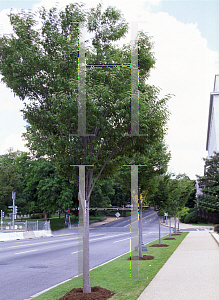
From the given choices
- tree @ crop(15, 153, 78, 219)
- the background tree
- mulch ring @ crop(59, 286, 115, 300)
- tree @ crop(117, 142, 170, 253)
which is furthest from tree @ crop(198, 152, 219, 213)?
mulch ring @ crop(59, 286, 115, 300)

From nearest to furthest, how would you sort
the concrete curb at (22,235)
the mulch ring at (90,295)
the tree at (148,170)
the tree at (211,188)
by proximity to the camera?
the mulch ring at (90,295), the tree at (148,170), the concrete curb at (22,235), the tree at (211,188)

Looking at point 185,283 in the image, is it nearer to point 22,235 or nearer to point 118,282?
point 118,282

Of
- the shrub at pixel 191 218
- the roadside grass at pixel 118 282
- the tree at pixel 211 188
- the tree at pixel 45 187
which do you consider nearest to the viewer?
the roadside grass at pixel 118 282

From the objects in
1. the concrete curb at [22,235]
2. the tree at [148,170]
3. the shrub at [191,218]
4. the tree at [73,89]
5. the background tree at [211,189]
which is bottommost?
the shrub at [191,218]

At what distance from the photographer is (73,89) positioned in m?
6.95

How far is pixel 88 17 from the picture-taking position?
7.48m

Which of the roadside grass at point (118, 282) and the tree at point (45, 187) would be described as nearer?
the roadside grass at point (118, 282)

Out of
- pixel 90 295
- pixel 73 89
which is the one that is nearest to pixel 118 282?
pixel 90 295

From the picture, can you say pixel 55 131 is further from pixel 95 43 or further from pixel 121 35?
pixel 121 35

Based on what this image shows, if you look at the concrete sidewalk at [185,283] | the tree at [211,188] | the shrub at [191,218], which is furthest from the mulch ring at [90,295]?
the shrub at [191,218]

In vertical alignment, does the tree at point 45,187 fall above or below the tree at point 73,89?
below

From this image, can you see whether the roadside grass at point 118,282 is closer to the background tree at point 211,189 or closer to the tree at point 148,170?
the tree at point 148,170

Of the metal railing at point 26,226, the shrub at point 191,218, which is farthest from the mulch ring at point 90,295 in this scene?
the shrub at point 191,218

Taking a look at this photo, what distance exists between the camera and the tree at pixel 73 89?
6977mm
